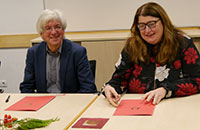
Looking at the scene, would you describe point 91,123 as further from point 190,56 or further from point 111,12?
point 111,12

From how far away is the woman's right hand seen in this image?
1989mm

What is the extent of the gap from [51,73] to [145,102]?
1017mm

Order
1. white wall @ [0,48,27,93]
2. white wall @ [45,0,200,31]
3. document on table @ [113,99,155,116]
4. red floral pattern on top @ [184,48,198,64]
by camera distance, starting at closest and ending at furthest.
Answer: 1. document on table @ [113,99,155,116]
2. red floral pattern on top @ [184,48,198,64]
3. white wall @ [45,0,200,31]
4. white wall @ [0,48,27,93]

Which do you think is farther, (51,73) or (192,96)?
(51,73)

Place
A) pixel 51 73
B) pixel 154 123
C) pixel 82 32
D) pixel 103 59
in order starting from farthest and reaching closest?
pixel 82 32, pixel 103 59, pixel 51 73, pixel 154 123

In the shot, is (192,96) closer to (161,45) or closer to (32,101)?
(161,45)

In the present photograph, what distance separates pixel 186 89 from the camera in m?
2.04

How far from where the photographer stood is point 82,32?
404 centimetres

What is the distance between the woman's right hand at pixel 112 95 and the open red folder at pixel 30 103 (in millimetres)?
417

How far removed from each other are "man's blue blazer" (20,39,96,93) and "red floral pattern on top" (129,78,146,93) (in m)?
0.41

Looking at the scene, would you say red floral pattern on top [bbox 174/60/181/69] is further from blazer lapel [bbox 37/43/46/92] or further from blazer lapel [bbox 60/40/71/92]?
blazer lapel [bbox 37/43/46/92]

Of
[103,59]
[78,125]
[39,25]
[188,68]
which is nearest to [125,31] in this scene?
[103,59]

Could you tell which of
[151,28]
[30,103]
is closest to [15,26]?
[30,103]

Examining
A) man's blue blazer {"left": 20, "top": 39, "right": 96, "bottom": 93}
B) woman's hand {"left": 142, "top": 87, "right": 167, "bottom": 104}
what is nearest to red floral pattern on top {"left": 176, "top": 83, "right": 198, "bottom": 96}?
woman's hand {"left": 142, "top": 87, "right": 167, "bottom": 104}
